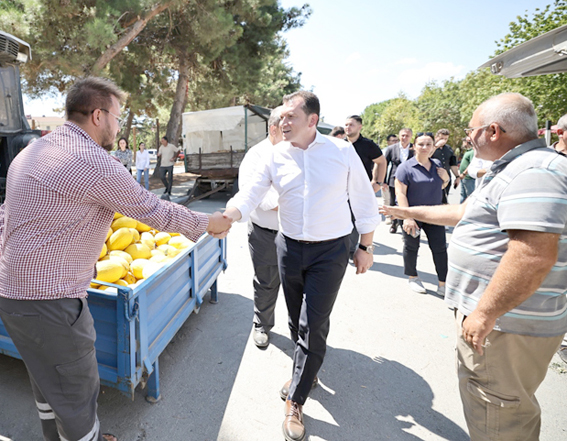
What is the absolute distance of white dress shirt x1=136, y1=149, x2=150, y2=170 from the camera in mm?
11923

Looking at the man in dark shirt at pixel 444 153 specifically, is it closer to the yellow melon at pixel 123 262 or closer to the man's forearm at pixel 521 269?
the man's forearm at pixel 521 269

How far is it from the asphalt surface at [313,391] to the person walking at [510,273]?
32.3 inches

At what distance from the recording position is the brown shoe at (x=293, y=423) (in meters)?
2.16

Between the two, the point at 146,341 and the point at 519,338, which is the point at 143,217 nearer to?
the point at 146,341

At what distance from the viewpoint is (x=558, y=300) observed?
1.60m

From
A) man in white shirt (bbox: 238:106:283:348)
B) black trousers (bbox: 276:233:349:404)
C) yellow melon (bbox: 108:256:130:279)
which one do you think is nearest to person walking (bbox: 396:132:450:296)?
man in white shirt (bbox: 238:106:283:348)

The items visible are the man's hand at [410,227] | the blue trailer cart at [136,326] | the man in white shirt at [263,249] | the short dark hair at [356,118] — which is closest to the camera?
the blue trailer cart at [136,326]

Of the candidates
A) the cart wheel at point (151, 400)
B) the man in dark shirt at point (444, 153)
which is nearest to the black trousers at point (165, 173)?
the man in dark shirt at point (444, 153)

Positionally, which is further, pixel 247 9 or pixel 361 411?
pixel 247 9

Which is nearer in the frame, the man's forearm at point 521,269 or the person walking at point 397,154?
the man's forearm at point 521,269

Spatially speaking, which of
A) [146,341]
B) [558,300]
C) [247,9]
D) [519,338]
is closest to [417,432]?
[519,338]

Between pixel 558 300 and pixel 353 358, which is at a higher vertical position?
pixel 558 300

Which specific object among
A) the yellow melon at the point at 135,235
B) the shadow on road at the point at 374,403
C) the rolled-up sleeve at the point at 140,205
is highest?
the rolled-up sleeve at the point at 140,205

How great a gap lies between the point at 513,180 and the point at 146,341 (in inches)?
87.6
